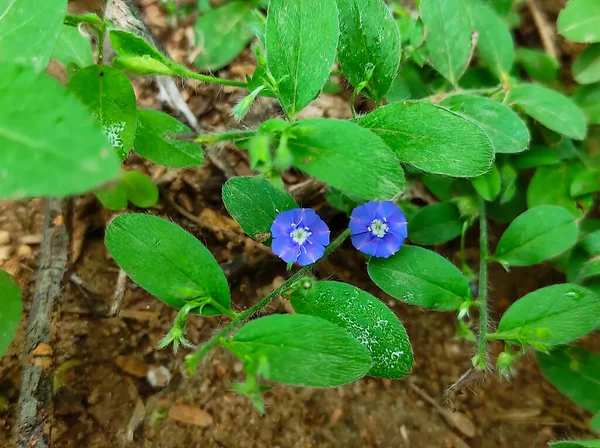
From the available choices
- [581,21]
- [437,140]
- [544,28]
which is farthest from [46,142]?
[544,28]

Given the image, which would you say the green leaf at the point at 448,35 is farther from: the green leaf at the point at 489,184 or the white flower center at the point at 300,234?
the white flower center at the point at 300,234

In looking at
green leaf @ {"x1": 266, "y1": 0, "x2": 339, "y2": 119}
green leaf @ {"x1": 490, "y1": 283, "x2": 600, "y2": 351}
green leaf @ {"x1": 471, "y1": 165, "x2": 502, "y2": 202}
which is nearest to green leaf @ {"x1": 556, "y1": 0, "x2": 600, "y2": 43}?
green leaf @ {"x1": 471, "y1": 165, "x2": 502, "y2": 202}

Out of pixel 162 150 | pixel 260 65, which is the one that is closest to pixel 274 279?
pixel 162 150

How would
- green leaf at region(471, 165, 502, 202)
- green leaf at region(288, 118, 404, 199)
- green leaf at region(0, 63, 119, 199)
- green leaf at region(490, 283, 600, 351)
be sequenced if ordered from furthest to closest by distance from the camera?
green leaf at region(471, 165, 502, 202) → green leaf at region(490, 283, 600, 351) → green leaf at region(288, 118, 404, 199) → green leaf at region(0, 63, 119, 199)

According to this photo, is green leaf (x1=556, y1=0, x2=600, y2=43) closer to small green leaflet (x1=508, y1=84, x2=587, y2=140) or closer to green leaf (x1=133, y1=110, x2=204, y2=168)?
small green leaflet (x1=508, y1=84, x2=587, y2=140)

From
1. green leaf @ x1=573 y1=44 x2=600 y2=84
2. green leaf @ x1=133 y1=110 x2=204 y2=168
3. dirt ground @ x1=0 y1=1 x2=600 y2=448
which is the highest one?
green leaf @ x1=573 y1=44 x2=600 y2=84

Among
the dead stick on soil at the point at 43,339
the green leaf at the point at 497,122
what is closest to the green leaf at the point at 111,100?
the dead stick on soil at the point at 43,339

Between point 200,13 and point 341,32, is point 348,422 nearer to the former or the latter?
point 341,32
